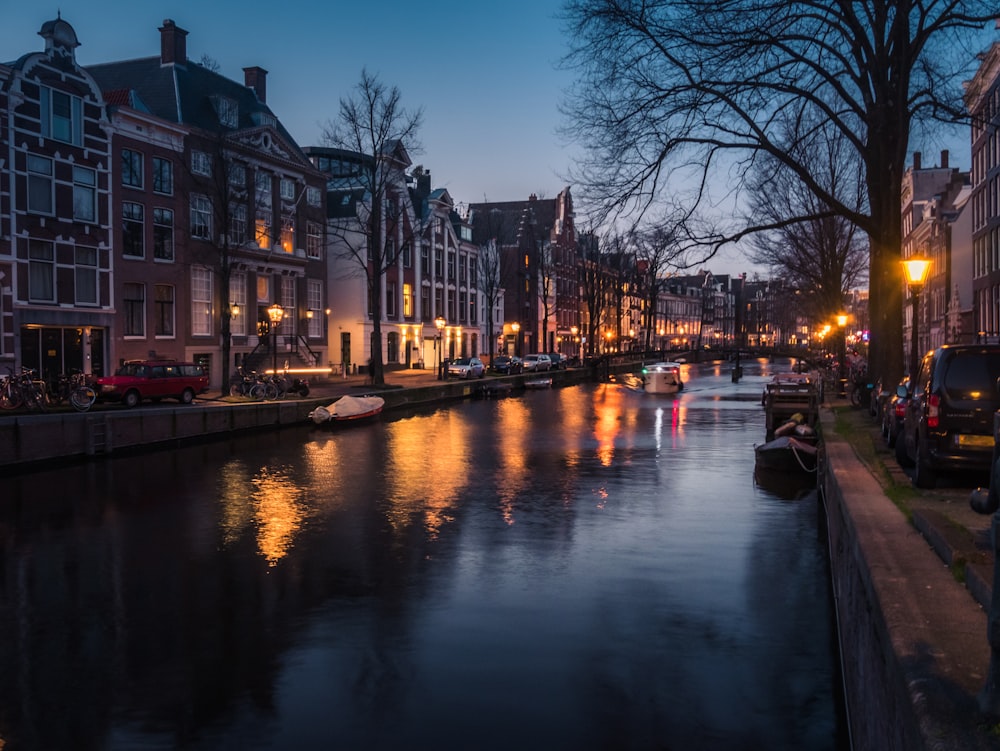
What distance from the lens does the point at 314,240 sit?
2172 inches

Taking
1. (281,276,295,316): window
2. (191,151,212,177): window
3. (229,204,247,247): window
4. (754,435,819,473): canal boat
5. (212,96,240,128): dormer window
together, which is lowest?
(754,435,819,473): canal boat

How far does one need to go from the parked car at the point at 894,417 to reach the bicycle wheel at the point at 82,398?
2235cm

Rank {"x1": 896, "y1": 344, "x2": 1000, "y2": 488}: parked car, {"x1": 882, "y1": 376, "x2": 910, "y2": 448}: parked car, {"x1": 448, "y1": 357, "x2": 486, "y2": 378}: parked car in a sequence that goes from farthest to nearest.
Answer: {"x1": 448, "y1": 357, "x2": 486, "y2": 378}: parked car → {"x1": 882, "y1": 376, "x2": 910, "y2": 448}: parked car → {"x1": 896, "y1": 344, "x2": 1000, "y2": 488}: parked car

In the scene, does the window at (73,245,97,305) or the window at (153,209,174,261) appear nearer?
the window at (73,245,97,305)

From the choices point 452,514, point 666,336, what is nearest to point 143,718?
point 452,514

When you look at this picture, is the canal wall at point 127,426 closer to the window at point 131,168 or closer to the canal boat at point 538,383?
the window at point 131,168

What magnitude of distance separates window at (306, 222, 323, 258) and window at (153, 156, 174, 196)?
12.5 meters

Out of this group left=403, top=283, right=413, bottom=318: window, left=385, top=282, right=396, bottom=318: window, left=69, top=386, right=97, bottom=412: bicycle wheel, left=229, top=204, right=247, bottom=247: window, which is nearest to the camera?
left=69, top=386, right=97, bottom=412: bicycle wheel

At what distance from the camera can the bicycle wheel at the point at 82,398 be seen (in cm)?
2822

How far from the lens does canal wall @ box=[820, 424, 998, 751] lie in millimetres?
4020

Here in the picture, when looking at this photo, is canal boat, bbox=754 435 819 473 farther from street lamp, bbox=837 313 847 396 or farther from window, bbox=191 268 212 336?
window, bbox=191 268 212 336

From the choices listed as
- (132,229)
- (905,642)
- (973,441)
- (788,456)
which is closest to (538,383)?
(132,229)

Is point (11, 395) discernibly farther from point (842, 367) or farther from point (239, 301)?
point (842, 367)

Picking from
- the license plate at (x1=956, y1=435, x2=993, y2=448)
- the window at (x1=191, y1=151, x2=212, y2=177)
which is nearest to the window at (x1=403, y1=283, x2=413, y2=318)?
the window at (x1=191, y1=151, x2=212, y2=177)
